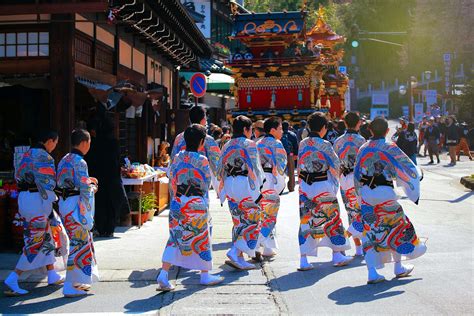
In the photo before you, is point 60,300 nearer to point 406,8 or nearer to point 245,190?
point 245,190

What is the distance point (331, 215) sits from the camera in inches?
328

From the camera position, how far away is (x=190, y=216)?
7.10 m

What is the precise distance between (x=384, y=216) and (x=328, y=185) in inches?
43.1

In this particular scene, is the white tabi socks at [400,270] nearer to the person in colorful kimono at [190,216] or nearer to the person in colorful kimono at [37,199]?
the person in colorful kimono at [190,216]

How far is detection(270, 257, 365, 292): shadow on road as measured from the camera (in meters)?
7.28

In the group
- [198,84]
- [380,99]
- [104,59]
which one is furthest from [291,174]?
[380,99]

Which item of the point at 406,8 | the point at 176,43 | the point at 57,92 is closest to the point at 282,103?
the point at 176,43

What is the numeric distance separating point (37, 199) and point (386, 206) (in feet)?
12.5

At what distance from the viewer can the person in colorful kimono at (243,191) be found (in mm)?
8219

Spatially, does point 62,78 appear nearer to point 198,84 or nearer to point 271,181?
point 271,181

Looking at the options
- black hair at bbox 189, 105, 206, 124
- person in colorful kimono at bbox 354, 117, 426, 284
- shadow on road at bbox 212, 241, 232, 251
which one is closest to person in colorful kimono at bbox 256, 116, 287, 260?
shadow on road at bbox 212, 241, 232, 251

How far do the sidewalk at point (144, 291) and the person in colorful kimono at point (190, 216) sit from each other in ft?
0.96

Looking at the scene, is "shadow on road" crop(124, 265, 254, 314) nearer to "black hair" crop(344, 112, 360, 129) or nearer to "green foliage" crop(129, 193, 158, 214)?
"black hair" crop(344, 112, 360, 129)

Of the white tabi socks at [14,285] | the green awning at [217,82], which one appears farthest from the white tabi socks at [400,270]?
the green awning at [217,82]
